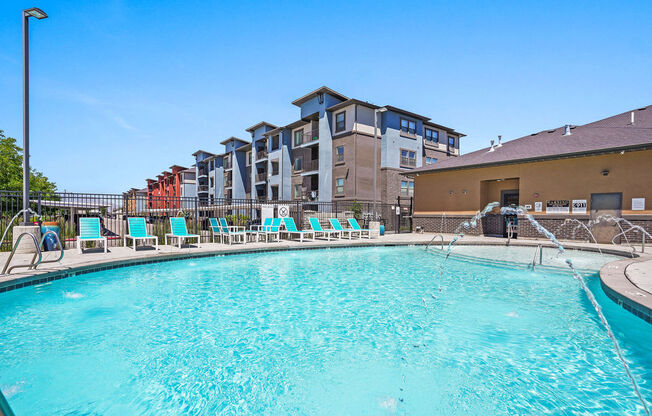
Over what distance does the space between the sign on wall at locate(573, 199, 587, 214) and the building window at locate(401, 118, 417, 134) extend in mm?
15435

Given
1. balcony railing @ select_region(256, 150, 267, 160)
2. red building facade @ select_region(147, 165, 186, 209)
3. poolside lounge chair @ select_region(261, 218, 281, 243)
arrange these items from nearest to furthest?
poolside lounge chair @ select_region(261, 218, 281, 243)
balcony railing @ select_region(256, 150, 267, 160)
red building facade @ select_region(147, 165, 186, 209)

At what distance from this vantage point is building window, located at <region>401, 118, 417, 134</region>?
27584 millimetres

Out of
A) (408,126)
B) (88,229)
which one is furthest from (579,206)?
(88,229)

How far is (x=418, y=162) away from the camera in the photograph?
92.6ft

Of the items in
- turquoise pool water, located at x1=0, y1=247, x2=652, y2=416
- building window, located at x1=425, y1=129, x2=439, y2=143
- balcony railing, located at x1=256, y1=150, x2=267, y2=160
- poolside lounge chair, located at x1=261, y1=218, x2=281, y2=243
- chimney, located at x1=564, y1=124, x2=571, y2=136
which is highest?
building window, located at x1=425, y1=129, x2=439, y2=143

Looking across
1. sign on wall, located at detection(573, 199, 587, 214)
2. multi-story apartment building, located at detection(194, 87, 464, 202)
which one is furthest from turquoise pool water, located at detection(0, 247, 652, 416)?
multi-story apartment building, located at detection(194, 87, 464, 202)

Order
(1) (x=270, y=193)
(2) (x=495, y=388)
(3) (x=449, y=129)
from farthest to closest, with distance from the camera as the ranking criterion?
(1) (x=270, y=193) → (3) (x=449, y=129) → (2) (x=495, y=388)

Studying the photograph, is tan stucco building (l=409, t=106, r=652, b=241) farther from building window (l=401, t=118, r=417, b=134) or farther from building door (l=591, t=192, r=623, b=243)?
building window (l=401, t=118, r=417, b=134)

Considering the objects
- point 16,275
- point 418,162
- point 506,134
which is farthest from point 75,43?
point 418,162

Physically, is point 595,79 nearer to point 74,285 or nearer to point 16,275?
point 74,285

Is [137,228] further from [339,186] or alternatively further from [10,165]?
[10,165]

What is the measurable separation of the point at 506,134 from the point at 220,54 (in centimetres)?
1803

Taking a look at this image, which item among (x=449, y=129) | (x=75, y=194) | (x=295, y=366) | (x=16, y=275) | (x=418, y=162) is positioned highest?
(x=449, y=129)

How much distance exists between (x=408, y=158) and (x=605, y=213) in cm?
1563
